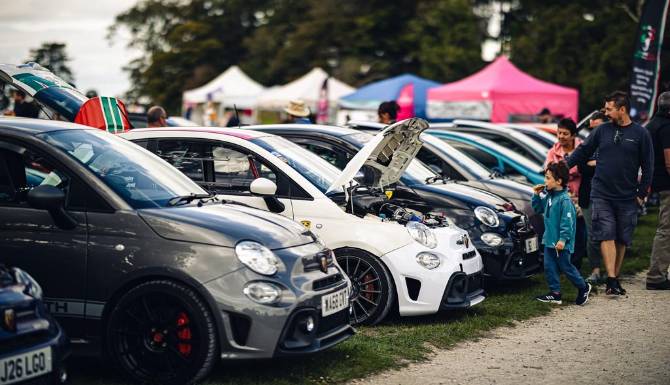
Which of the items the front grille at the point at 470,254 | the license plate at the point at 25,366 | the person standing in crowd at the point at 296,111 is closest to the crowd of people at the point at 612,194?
the front grille at the point at 470,254

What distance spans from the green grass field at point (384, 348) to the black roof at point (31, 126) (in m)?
1.59

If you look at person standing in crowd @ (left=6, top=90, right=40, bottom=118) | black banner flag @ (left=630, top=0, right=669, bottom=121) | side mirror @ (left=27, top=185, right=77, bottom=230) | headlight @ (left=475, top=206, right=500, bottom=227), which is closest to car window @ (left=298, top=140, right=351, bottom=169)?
headlight @ (left=475, top=206, right=500, bottom=227)

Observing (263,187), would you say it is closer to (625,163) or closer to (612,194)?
(612,194)

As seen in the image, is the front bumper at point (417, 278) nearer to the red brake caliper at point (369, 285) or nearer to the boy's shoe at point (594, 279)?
the red brake caliper at point (369, 285)

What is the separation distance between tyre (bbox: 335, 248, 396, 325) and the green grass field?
5.1 inches

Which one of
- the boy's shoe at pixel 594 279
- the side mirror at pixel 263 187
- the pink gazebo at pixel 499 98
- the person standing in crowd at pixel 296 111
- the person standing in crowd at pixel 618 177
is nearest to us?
the side mirror at pixel 263 187

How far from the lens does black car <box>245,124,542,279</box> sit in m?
9.59

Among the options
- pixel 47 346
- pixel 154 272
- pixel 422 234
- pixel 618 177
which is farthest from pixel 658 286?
pixel 47 346

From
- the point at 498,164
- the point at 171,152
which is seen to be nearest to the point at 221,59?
the point at 498,164

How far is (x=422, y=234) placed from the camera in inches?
320

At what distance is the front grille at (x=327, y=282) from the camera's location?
6.25 m

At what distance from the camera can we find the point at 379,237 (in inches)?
313

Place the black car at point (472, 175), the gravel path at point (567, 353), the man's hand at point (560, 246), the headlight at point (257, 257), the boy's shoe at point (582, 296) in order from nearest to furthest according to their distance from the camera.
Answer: the headlight at point (257, 257) < the gravel path at point (567, 353) < the man's hand at point (560, 246) < the boy's shoe at point (582, 296) < the black car at point (472, 175)

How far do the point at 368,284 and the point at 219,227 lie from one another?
2222mm
